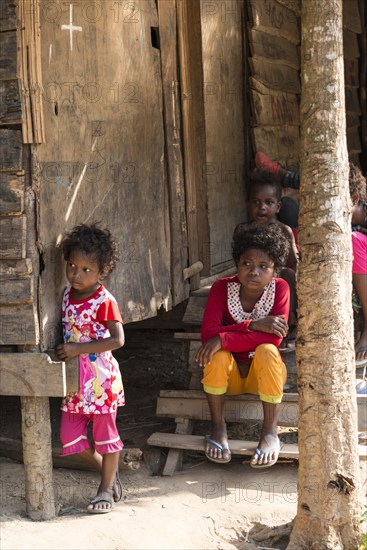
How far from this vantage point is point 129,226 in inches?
195

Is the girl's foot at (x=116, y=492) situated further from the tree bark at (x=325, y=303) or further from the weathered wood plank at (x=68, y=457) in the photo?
the tree bark at (x=325, y=303)

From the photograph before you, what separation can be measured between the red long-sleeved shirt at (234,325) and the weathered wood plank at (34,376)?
917 millimetres

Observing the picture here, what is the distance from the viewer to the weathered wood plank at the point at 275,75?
6758 mm

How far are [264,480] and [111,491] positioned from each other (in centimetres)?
91

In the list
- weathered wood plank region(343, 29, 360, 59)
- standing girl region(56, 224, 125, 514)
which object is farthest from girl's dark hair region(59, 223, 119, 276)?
weathered wood plank region(343, 29, 360, 59)

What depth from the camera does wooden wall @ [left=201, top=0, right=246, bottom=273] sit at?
6.20 metres

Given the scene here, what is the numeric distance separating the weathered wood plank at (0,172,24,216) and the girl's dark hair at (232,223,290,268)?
1338mm

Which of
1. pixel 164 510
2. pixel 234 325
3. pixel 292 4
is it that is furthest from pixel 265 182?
pixel 292 4

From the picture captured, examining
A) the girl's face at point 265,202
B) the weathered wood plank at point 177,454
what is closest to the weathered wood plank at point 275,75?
the girl's face at point 265,202

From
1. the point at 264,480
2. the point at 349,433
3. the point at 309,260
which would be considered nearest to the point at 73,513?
the point at 264,480

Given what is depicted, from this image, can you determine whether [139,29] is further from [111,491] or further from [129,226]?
[111,491]

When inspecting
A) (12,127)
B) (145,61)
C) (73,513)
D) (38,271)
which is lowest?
(73,513)

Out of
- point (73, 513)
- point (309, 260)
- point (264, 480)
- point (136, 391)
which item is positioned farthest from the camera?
point (136, 391)

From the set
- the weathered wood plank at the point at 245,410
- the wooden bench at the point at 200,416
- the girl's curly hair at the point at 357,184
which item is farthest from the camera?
the girl's curly hair at the point at 357,184
